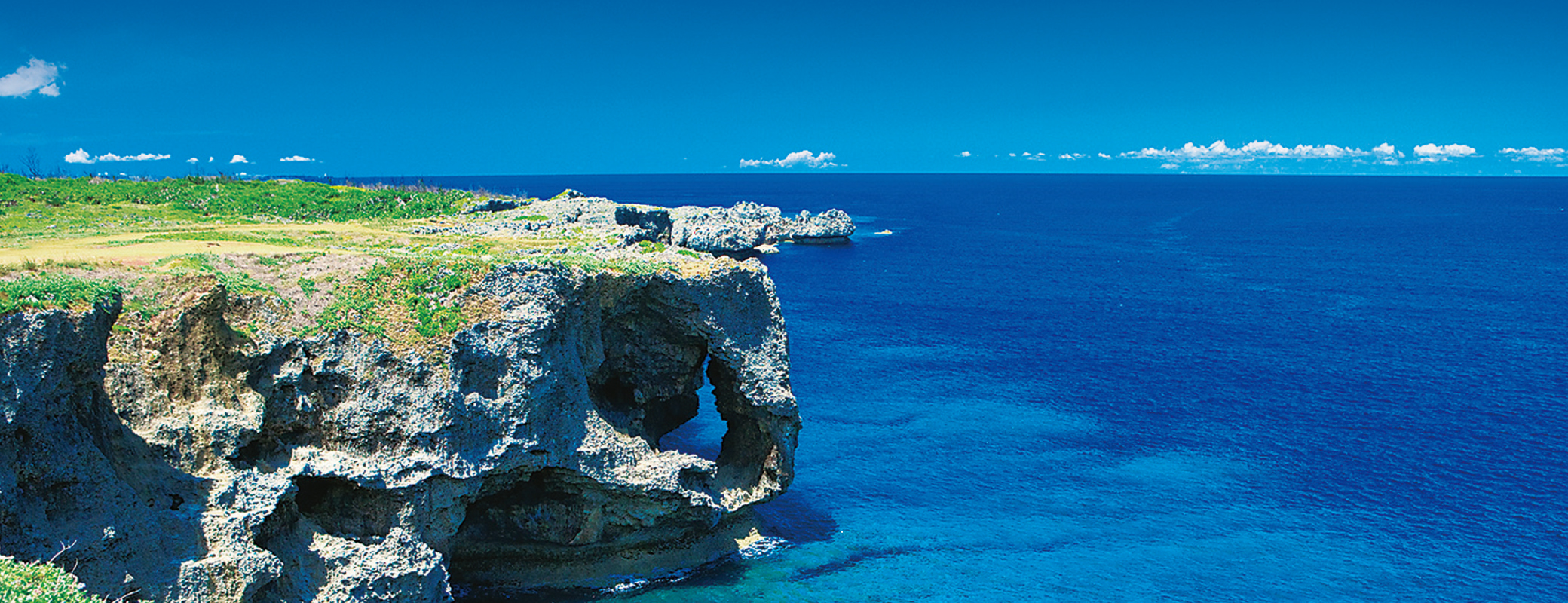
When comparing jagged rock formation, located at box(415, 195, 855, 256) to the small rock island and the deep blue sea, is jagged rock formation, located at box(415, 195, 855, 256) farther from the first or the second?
the deep blue sea

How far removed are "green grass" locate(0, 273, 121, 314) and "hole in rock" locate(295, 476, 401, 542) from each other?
Answer: 7.60m

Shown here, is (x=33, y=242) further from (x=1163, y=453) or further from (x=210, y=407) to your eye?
(x=1163, y=453)

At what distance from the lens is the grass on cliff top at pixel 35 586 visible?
16.3 metres

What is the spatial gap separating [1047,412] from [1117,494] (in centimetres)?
1283

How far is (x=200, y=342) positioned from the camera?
26703 mm

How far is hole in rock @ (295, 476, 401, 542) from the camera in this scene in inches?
1155

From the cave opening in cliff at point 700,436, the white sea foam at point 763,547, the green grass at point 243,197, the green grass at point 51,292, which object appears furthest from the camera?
the green grass at point 243,197

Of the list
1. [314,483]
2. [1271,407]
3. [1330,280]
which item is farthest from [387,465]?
[1330,280]

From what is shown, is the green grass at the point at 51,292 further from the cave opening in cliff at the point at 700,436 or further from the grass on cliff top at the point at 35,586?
the cave opening in cliff at the point at 700,436

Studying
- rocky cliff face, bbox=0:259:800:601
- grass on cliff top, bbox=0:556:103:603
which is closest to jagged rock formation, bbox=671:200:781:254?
rocky cliff face, bbox=0:259:800:601

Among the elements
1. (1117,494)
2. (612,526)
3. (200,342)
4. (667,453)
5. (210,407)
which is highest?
(200,342)

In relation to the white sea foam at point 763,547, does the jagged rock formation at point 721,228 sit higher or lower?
higher

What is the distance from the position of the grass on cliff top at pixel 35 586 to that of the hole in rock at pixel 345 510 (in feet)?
33.7

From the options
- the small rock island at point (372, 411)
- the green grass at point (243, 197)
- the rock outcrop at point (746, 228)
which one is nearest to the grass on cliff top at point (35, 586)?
the small rock island at point (372, 411)
